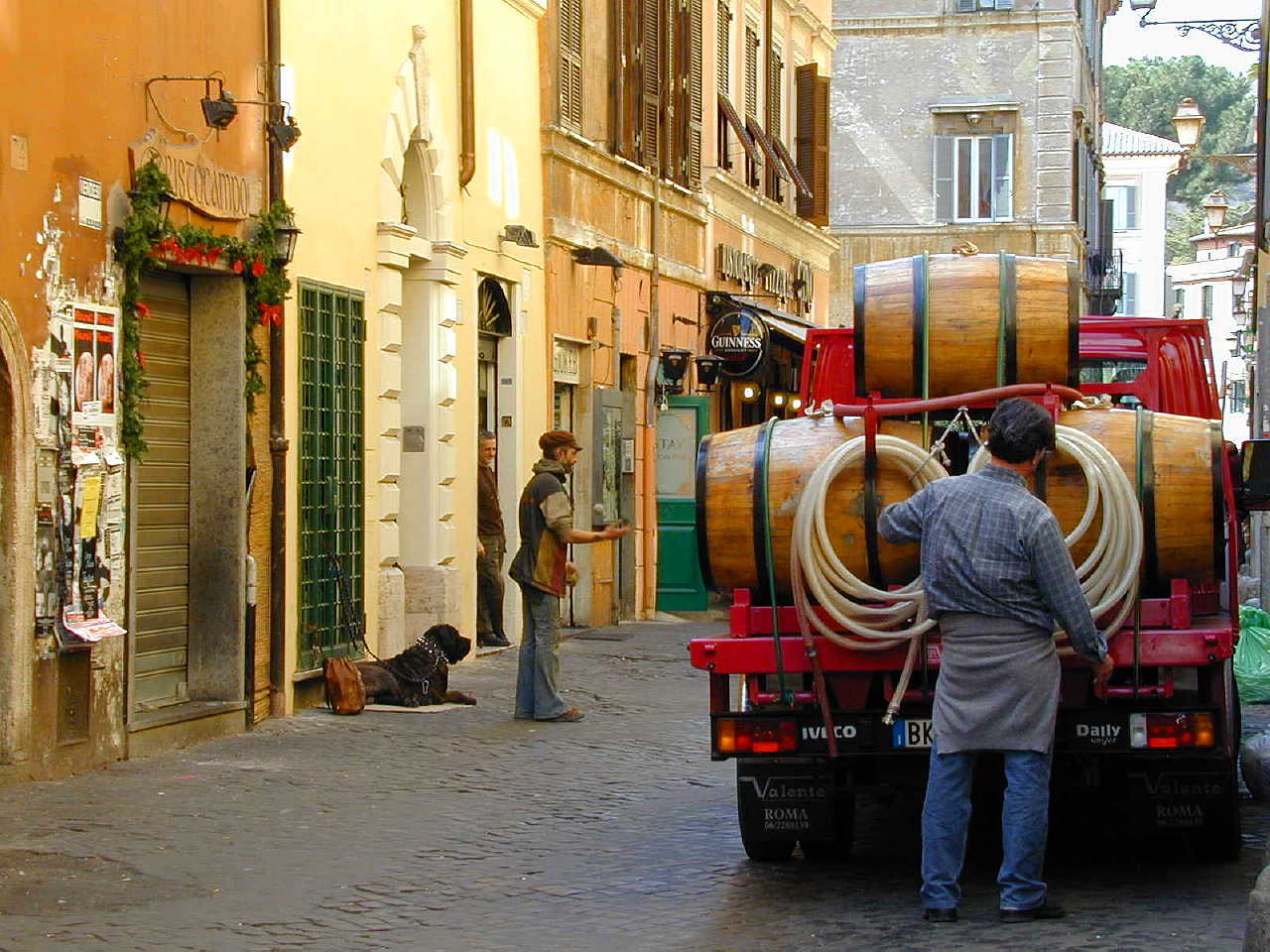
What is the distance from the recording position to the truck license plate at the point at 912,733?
25.1ft

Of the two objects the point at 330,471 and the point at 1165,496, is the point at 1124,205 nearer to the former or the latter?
the point at 330,471

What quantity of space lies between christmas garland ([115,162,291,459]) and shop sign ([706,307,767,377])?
12.1m

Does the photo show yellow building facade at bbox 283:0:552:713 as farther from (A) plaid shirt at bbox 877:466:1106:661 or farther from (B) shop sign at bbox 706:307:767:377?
(A) plaid shirt at bbox 877:466:1106:661

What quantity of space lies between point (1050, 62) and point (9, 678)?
32.3m

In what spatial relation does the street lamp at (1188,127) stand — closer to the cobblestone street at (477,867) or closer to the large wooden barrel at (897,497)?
the cobblestone street at (477,867)

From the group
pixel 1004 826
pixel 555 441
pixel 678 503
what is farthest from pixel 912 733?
pixel 678 503

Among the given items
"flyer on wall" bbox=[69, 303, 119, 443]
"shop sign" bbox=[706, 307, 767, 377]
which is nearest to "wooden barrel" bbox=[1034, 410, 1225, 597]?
"flyer on wall" bbox=[69, 303, 119, 443]

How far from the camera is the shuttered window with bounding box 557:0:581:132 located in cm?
1895

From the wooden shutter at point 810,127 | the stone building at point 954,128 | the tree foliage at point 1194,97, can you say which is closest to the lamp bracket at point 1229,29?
the wooden shutter at point 810,127

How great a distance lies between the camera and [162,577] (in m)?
12.0

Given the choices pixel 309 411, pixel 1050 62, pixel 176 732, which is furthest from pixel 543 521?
pixel 1050 62

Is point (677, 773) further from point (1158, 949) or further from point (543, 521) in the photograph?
point (1158, 949)

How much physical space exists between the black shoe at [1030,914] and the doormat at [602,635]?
38.5 feet

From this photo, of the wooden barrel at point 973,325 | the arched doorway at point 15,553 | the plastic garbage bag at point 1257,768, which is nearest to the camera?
the wooden barrel at point 973,325
